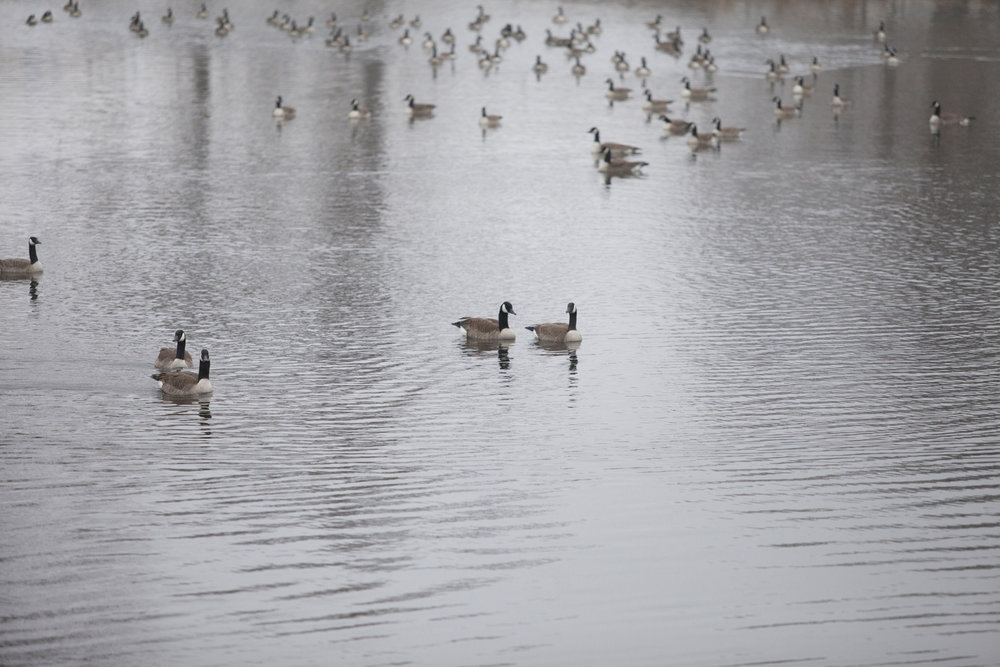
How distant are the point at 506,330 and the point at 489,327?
313mm

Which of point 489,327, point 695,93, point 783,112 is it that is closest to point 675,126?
point 783,112

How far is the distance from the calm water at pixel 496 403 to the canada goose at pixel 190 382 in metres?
0.27

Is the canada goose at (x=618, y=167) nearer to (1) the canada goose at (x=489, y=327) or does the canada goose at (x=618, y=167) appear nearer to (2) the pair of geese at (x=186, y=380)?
(1) the canada goose at (x=489, y=327)

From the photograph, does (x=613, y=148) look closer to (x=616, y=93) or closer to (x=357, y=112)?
(x=357, y=112)

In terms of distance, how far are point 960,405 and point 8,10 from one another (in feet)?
228

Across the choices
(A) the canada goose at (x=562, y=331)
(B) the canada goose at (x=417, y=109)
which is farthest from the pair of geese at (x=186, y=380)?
(B) the canada goose at (x=417, y=109)

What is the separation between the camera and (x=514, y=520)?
44.8ft

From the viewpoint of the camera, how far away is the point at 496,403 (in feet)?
58.4

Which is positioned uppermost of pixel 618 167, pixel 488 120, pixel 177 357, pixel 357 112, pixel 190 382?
pixel 357 112

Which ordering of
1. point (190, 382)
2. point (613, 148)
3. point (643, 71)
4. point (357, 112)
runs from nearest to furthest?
point (190, 382) → point (613, 148) → point (357, 112) → point (643, 71)

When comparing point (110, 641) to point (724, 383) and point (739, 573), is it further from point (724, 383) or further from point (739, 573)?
point (724, 383)

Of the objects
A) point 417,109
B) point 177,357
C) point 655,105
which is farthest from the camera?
point 655,105

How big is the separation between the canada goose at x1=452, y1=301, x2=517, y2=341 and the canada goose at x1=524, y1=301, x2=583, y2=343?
541 mm

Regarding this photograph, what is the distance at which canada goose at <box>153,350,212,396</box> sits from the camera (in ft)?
56.9
